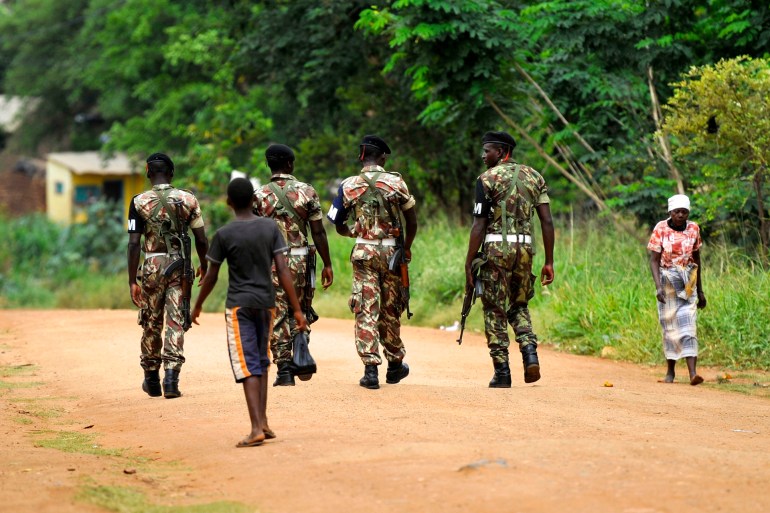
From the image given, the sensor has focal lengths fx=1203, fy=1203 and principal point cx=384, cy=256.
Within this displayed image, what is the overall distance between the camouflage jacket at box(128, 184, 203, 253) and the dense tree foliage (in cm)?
666

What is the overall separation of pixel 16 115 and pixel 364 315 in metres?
39.3

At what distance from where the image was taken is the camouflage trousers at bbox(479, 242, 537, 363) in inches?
384

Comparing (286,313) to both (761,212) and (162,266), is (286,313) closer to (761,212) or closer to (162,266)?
(162,266)

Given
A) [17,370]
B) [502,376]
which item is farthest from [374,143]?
[17,370]

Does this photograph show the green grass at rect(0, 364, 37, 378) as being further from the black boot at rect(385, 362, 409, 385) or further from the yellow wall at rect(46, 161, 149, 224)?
the yellow wall at rect(46, 161, 149, 224)

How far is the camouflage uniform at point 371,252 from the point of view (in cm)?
963

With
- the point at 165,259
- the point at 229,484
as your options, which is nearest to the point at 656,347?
the point at 165,259

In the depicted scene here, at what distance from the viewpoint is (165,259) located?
9727 mm

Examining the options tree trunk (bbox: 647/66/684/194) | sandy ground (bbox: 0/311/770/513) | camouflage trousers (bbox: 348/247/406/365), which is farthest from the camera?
tree trunk (bbox: 647/66/684/194)

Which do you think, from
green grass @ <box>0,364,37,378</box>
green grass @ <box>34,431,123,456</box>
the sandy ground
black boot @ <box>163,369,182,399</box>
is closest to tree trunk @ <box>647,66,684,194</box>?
the sandy ground

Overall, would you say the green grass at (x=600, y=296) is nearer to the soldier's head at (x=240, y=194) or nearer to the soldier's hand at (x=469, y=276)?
the soldier's hand at (x=469, y=276)

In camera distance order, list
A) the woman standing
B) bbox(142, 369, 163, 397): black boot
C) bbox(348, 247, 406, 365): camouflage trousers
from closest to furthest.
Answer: bbox(348, 247, 406, 365): camouflage trousers, bbox(142, 369, 163, 397): black boot, the woman standing

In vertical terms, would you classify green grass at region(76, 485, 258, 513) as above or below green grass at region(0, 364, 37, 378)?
below

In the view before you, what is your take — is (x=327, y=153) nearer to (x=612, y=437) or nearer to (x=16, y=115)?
(x=612, y=437)
